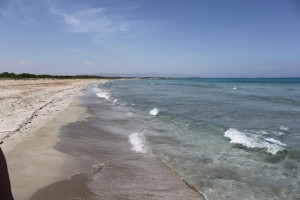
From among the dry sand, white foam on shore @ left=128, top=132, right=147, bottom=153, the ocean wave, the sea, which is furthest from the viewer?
the ocean wave

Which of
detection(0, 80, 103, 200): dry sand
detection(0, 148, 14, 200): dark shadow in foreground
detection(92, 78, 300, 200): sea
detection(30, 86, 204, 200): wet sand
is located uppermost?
→ detection(0, 148, 14, 200): dark shadow in foreground

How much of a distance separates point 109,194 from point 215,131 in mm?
7752

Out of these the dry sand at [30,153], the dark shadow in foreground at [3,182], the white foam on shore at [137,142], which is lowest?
the white foam on shore at [137,142]

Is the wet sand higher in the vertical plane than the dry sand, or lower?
lower

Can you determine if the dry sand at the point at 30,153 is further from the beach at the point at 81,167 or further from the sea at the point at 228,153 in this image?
the sea at the point at 228,153

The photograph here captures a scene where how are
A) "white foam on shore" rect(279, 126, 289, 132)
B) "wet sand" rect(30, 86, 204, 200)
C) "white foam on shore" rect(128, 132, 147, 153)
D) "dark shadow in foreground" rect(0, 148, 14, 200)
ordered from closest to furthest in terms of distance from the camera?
"dark shadow in foreground" rect(0, 148, 14, 200)
"wet sand" rect(30, 86, 204, 200)
"white foam on shore" rect(128, 132, 147, 153)
"white foam on shore" rect(279, 126, 289, 132)

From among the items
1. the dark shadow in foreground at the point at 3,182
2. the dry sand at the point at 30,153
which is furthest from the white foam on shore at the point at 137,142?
the dark shadow in foreground at the point at 3,182

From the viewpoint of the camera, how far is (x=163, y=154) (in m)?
8.72

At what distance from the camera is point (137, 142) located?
1010 cm

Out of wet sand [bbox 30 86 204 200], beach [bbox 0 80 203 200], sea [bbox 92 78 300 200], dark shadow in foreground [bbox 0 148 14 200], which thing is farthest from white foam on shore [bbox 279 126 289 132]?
dark shadow in foreground [bbox 0 148 14 200]

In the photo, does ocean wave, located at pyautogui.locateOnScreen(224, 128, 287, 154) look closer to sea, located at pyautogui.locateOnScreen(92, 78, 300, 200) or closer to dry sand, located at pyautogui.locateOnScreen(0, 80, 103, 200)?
sea, located at pyautogui.locateOnScreen(92, 78, 300, 200)

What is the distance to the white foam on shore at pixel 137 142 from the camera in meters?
9.20

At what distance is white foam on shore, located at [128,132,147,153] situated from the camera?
9.20m

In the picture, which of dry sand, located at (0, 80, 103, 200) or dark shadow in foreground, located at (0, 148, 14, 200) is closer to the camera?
dark shadow in foreground, located at (0, 148, 14, 200)
